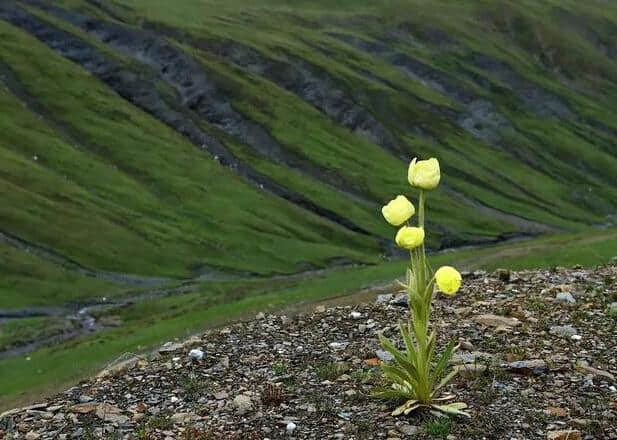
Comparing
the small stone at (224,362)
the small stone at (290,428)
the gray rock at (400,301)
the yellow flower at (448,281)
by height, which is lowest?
the small stone at (290,428)

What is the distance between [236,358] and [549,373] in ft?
20.0

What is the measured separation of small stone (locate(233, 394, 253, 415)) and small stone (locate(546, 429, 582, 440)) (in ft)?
15.6

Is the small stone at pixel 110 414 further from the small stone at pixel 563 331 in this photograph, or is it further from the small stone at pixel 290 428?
the small stone at pixel 563 331

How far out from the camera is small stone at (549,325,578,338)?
1588 centimetres

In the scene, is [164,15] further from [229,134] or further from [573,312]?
[573,312]

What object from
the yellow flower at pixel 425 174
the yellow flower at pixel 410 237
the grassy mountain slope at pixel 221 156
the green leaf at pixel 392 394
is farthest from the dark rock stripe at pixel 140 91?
the yellow flower at pixel 410 237

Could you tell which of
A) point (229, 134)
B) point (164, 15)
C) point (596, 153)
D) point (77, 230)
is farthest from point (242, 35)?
point (77, 230)

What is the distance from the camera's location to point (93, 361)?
45.8m

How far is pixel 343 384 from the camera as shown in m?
13.5

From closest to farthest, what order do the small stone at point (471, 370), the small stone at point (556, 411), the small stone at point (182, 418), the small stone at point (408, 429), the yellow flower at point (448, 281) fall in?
the yellow flower at point (448, 281)
the small stone at point (408, 429)
the small stone at point (556, 411)
the small stone at point (182, 418)
the small stone at point (471, 370)

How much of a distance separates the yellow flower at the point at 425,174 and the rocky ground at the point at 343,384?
→ 11.8 feet

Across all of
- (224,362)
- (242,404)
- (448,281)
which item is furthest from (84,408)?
(448,281)

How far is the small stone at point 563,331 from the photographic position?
1588cm

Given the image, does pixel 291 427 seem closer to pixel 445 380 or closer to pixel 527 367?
pixel 445 380
